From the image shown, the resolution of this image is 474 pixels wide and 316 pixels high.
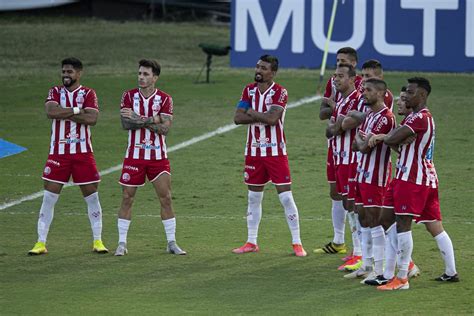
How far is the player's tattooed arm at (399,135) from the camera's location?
40.3 feet

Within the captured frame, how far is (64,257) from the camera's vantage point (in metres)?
14.2

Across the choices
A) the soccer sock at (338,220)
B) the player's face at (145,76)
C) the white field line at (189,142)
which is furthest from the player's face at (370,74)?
the white field line at (189,142)

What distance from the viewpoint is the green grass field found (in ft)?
39.5

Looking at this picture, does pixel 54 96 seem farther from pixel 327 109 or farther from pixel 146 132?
pixel 327 109

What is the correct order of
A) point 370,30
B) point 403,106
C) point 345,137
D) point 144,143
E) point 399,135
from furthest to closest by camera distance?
point 370,30, point 144,143, point 345,137, point 403,106, point 399,135

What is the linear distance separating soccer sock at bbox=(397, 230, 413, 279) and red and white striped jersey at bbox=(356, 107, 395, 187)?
2.25ft

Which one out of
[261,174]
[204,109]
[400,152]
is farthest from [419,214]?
[204,109]

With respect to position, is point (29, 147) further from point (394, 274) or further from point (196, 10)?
point (196, 10)

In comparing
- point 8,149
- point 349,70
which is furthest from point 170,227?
point 8,149

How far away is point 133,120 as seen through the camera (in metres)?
14.2

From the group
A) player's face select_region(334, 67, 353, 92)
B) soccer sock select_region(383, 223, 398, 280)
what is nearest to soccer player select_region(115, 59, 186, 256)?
player's face select_region(334, 67, 353, 92)

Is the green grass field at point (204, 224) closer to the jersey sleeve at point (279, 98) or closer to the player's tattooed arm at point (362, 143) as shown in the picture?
the player's tattooed arm at point (362, 143)

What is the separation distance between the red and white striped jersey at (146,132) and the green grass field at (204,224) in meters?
1.24

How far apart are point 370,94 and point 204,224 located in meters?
4.49
